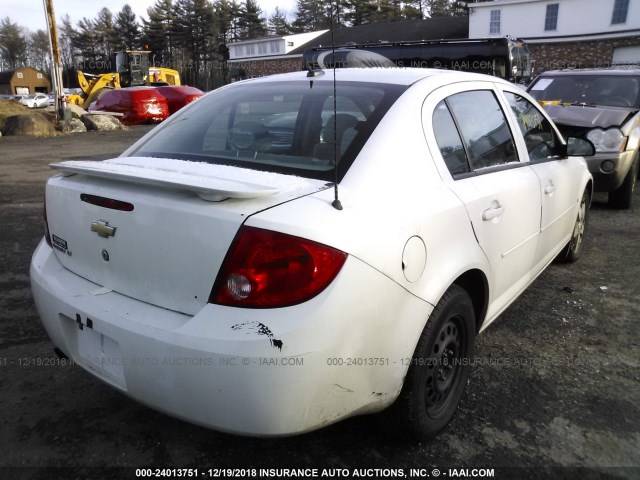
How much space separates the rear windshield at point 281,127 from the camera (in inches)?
85.7

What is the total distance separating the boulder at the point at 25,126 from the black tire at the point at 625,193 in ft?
51.1

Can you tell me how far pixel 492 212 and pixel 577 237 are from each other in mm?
2453

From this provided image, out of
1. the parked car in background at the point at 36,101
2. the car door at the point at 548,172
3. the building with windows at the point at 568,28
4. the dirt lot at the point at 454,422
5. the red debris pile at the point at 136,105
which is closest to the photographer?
the dirt lot at the point at 454,422

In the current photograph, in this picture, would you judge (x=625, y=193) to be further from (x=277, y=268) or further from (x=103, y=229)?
(x=103, y=229)

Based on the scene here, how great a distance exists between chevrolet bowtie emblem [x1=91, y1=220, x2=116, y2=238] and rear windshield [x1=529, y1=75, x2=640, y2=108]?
7.03 m

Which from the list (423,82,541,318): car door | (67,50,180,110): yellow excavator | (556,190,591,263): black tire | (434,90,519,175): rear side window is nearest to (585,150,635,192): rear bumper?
(556,190,591,263): black tire

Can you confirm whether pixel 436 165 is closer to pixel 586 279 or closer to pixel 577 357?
pixel 577 357

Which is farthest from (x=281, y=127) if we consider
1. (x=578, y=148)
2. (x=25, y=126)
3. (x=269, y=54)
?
(x=269, y=54)

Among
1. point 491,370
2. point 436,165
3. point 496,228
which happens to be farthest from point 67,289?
point 491,370

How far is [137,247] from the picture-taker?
192 cm

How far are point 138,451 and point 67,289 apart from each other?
749 millimetres

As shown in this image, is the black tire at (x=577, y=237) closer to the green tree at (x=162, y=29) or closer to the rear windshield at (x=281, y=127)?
the rear windshield at (x=281, y=127)

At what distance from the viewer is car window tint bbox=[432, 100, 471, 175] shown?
7.66ft

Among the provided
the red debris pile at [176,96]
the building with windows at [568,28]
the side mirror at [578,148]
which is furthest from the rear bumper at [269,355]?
the building with windows at [568,28]
